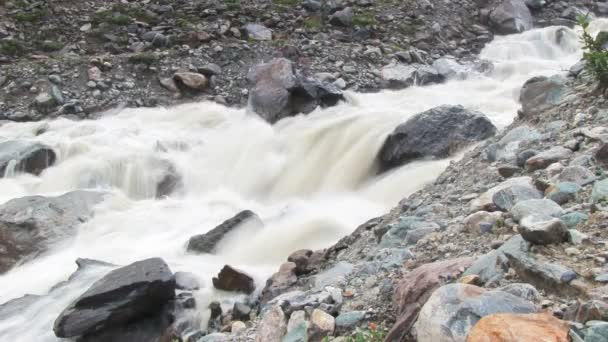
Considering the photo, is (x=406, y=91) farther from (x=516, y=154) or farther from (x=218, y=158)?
(x=516, y=154)

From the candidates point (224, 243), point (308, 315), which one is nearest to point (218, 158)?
point (224, 243)

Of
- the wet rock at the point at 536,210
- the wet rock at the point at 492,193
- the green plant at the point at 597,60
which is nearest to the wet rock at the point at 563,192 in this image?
the wet rock at the point at 536,210

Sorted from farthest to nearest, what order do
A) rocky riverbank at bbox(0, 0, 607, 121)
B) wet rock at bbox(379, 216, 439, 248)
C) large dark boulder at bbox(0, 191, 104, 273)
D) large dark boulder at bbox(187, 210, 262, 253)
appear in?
rocky riverbank at bbox(0, 0, 607, 121)
large dark boulder at bbox(0, 191, 104, 273)
large dark boulder at bbox(187, 210, 262, 253)
wet rock at bbox(379, 216, 439, 248)

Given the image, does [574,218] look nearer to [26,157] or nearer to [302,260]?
[302,260]

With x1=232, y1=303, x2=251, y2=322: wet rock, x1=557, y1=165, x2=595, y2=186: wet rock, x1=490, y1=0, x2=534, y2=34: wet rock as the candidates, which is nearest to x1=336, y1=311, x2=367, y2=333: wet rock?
x1=557, y1=165, x2=595, y2=186: wet rock

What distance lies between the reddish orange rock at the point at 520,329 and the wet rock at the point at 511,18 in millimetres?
20835

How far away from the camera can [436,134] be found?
10.0 meters

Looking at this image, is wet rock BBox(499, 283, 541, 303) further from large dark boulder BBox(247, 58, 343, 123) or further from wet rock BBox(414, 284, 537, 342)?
large dark boulder BBox(247, 58, 343, 123)

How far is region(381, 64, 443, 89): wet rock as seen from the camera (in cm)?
1627

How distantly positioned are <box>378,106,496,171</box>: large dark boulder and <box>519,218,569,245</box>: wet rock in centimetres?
627

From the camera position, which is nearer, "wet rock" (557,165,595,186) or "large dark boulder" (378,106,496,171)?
"wet rock" (557,165,595,186)

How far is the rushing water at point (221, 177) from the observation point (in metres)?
8.23

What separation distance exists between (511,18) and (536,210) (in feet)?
64.9

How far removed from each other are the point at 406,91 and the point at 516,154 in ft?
33.3
